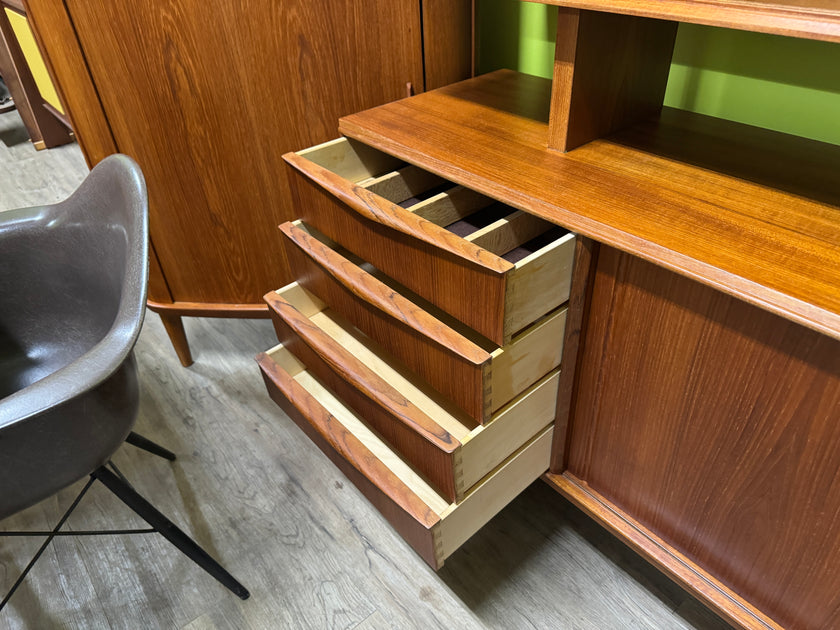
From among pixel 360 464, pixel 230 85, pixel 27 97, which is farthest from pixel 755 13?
pixel 27 97

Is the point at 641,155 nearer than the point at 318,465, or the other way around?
the point at 641,155

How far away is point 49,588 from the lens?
3.52ft

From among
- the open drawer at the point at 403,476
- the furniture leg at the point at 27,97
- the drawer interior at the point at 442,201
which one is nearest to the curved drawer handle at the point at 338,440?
the open drawer at the point at 403,476

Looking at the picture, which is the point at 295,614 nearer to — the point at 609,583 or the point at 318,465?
the point at 318,465

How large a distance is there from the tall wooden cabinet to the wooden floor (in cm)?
49

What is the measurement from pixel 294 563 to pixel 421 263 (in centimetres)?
64

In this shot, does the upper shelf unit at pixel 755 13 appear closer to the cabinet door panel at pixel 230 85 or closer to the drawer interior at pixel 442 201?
the drawer interior at pixel 442 201

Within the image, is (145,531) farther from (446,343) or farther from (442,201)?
(442,201)

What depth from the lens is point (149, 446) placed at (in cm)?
122

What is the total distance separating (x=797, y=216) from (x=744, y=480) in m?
0.31

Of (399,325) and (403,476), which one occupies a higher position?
(399,325)

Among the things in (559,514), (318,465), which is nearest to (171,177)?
(318,465)

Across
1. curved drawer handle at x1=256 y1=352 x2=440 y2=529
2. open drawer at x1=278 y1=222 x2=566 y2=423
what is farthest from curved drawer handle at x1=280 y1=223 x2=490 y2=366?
curved drawer handle at x1=256 y1=352 x2=440 y2=529

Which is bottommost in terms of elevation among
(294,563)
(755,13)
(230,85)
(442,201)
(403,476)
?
(294,563)
